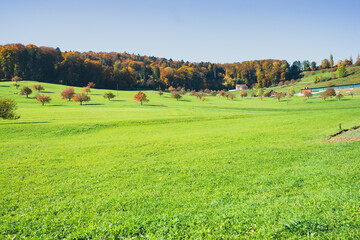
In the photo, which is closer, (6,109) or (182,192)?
(182,192)

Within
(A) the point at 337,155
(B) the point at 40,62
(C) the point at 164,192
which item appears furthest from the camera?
(B) the point at 40,62

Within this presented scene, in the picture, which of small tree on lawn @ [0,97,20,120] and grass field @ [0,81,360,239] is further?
small tree on lawn @ [0,97,20,120]

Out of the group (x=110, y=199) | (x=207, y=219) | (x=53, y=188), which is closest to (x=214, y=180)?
(x=207, y=219)

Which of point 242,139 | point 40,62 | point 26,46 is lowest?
point 242,139

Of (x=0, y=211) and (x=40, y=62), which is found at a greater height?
(x=40, y=62)

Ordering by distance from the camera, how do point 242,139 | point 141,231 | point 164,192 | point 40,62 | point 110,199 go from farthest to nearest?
point 40,62
point 242,139
point 164,192
point 110,199
point 141,231

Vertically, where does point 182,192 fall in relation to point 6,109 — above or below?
below

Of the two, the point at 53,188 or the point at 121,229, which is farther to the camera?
the point at 53,188

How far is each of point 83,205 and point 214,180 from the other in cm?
793

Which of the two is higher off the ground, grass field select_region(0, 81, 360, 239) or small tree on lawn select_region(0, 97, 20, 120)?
small tree on lawn select_region(0, 97, 20, 120)

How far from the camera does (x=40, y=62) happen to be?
172625 millimetres

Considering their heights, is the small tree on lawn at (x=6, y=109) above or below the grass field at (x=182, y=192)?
above

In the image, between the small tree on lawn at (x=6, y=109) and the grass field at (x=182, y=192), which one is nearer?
the grass field at (x=182, y=192)

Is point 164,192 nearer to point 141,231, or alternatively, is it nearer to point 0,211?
point 141,231
